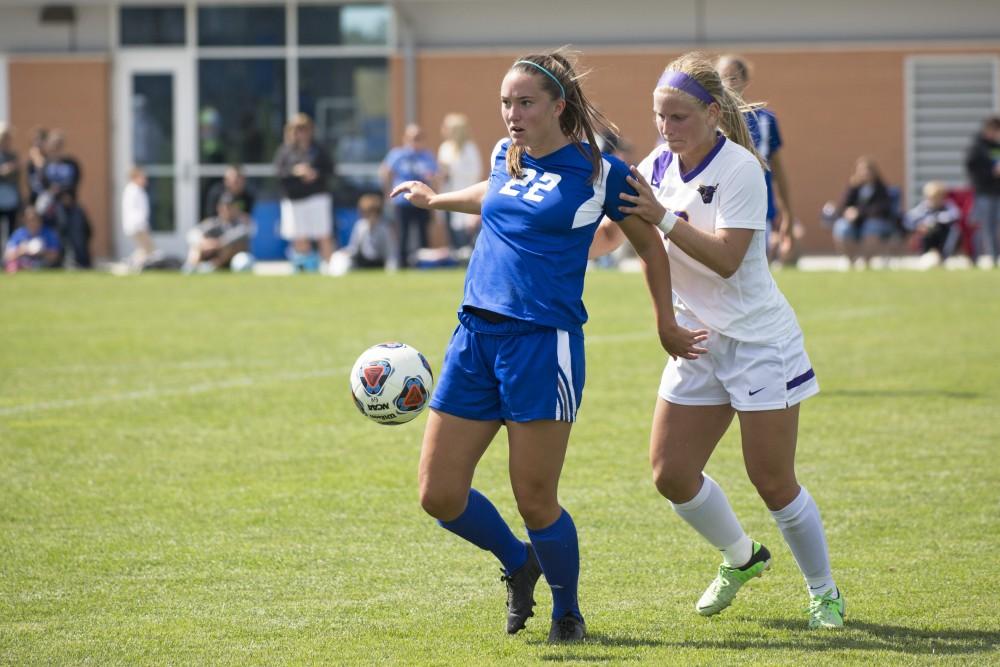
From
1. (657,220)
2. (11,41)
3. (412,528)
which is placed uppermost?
(11,41)

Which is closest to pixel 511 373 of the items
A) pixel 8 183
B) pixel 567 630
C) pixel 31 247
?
pixel 567 630

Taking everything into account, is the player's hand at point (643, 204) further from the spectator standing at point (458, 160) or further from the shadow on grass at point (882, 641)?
the spectator standing at point (458, 160)

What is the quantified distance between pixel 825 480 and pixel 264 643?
12.1 ft

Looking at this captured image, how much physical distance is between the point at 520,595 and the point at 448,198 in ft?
4.74

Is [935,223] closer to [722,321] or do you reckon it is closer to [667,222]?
[722,321]

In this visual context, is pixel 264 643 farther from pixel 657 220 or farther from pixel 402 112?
pixel 402 112

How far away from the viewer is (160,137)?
27.5 metres

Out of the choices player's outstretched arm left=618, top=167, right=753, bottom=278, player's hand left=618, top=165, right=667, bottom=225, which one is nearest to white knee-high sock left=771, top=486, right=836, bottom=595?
player's outstretched arm left=618, top=167, right=753, bottom=278

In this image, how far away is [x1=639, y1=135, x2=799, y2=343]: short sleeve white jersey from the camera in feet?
16.2

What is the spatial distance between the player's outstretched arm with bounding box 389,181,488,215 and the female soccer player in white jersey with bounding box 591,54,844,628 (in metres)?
0.47

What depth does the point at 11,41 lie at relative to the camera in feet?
90.2

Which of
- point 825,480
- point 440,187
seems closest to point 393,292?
point 440,187

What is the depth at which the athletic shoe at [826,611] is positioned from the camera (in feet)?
16.8

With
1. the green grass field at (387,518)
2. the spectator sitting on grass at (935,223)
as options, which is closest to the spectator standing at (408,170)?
the spectator sitting on grass at (935,223)
